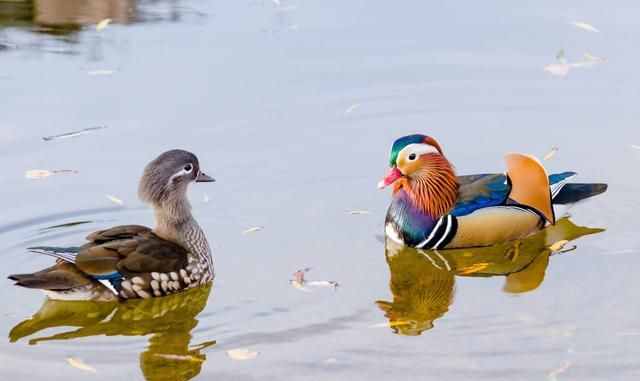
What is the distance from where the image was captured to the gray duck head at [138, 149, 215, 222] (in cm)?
771

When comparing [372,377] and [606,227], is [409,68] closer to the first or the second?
[606,227]

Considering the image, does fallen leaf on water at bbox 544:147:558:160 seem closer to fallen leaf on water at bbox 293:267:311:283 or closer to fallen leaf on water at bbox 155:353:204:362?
fallen leaf on water at bbox 293:267:311:283

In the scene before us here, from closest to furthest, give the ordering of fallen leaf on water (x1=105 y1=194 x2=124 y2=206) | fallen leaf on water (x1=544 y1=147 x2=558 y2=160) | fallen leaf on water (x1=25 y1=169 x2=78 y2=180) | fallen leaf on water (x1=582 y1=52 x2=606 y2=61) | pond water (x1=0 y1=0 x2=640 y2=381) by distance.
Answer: pond water (x1=0 y1=0 x2=640 y2=381) < fallen leaf on water (x1=105 y1=194 x2=124 y2=206) < fallen leaf on water (x1=25 y1=169 x2=78 y2=180) < fallen leaf on water (x1=544 y1=147 x2=558 y2=160) < fallen leaf on water (x1=582 y1=52 x2=606 y2=61)

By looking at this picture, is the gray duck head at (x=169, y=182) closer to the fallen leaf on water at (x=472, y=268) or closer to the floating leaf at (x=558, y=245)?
the fallen leaf on water at (x=472, y=268)

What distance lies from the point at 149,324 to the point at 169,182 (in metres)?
1.05

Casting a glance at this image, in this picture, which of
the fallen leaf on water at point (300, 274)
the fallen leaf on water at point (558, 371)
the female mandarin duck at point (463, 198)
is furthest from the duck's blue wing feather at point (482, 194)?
the fallen leaf on water at point (558, 371)

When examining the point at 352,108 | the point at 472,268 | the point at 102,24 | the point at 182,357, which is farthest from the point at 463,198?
the point at 102,24

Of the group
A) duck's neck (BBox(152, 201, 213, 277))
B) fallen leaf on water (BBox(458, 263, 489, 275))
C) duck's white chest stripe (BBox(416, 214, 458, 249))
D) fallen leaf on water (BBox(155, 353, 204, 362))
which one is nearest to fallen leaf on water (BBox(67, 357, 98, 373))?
fallen leaf on water (BBox(155, 353, 204, 362))

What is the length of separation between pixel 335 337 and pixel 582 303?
5.23ft

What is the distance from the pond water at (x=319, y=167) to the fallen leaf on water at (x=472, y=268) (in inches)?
0.8

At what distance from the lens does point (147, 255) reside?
24.4 feet

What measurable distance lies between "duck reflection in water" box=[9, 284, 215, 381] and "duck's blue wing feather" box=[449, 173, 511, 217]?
1976 millimetres

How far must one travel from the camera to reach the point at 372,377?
248 inches

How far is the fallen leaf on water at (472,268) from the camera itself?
793 centimetres
